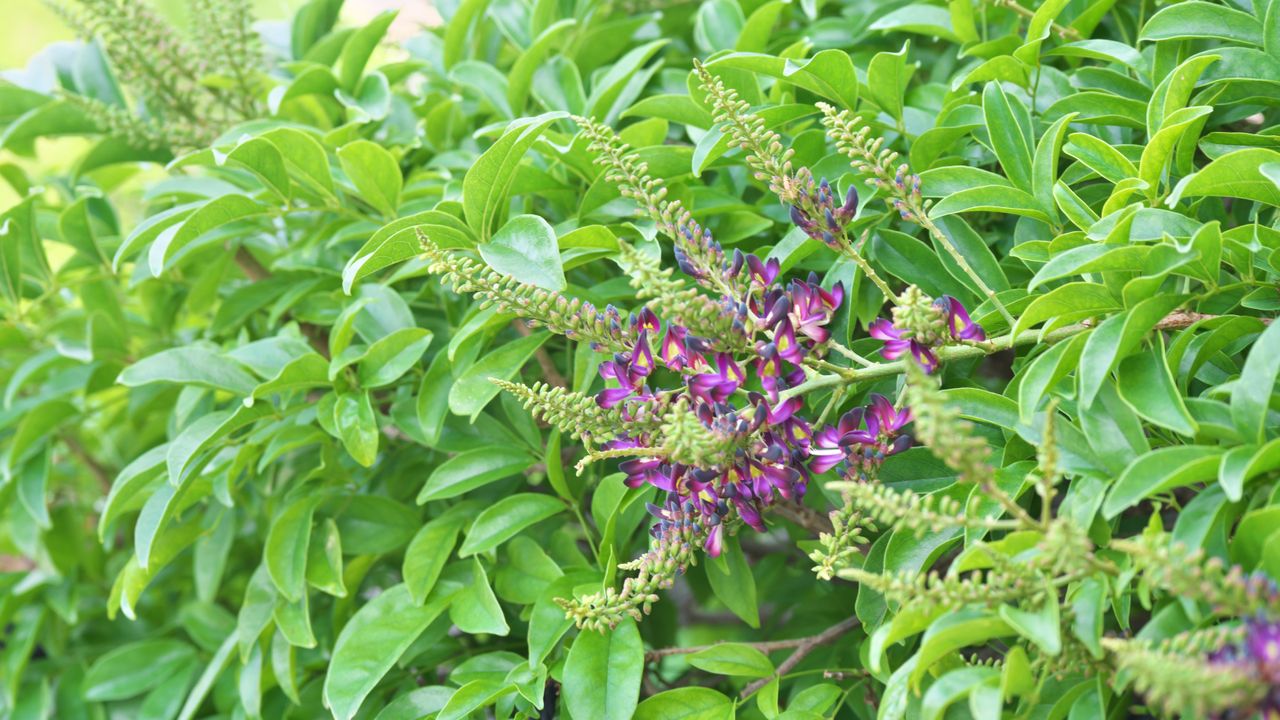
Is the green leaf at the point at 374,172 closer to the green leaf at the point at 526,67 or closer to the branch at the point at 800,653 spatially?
the green leaf at the point at 526,67

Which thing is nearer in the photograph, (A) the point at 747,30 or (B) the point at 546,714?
(B) the point at 546,714

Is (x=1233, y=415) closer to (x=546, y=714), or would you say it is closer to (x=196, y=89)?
(x=546, y=714)

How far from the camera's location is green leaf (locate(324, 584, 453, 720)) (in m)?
0.99

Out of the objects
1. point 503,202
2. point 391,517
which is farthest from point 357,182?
point 391,517

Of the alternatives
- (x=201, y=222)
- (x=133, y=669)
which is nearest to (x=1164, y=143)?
(x=201, y=222)

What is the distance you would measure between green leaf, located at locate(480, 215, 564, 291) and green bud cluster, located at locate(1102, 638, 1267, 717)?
487mm

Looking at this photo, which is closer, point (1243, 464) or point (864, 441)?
point (1243, 464)

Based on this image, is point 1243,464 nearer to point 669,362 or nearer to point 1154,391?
point 1154,391

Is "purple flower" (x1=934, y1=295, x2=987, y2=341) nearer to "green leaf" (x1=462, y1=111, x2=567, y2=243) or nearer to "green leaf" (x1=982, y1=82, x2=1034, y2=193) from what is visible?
"green leaf" (x1=982, y1=82, x2=1034, y2=193)

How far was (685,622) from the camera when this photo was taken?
1863 mm

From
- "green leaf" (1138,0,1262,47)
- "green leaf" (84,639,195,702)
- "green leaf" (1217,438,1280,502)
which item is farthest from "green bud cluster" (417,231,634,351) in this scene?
"green leaf" (84,639,195,702)

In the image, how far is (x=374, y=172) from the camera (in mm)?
1109

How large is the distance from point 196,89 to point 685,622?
1127mm

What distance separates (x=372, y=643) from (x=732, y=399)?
1.44 feet
